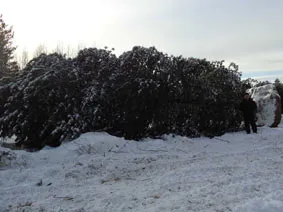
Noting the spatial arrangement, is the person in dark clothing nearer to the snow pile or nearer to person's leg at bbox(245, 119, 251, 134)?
person's leg at bbox(245, 119, 251, 134)

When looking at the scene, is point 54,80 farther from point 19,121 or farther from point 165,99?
point 165,99

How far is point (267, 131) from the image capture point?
1087 cm

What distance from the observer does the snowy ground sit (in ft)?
14.4

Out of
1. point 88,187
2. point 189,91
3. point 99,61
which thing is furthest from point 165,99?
point 88,187

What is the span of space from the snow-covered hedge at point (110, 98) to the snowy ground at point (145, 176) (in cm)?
84

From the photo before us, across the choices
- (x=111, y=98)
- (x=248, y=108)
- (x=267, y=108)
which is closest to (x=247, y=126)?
(x=248, y=108)

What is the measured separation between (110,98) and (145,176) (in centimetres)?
370

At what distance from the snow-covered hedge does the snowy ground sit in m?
0.84

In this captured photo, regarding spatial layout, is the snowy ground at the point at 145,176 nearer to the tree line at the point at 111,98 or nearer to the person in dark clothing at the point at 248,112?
the tree line at the point at 111,98

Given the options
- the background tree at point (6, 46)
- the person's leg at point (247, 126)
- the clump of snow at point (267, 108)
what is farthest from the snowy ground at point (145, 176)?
the background tree at point (6, 46)

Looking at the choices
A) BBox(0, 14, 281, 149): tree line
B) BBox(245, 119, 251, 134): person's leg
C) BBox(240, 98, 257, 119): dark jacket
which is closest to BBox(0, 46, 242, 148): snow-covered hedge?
BBox(0, 14, 281, 149): tree line

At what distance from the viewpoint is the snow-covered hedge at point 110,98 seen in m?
9.02

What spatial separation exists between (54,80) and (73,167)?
3.52 m

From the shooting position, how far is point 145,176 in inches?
232
